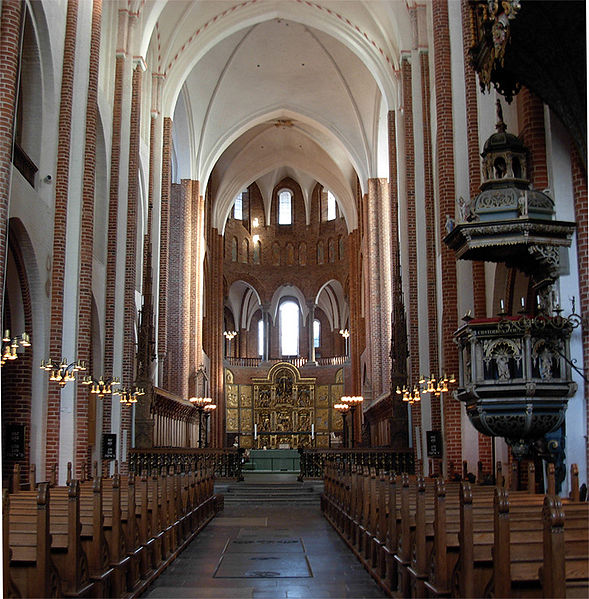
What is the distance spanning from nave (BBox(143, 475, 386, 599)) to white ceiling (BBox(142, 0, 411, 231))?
618 inches

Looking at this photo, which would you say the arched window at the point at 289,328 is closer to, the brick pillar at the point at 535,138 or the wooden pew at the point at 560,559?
the brick pillar at the point at 535,138

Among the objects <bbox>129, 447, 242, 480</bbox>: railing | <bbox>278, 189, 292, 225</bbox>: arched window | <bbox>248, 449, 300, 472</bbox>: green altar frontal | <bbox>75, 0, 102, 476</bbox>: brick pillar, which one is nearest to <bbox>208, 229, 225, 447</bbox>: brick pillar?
<bbox>278, 189, 292, 225</bbox>: arched window

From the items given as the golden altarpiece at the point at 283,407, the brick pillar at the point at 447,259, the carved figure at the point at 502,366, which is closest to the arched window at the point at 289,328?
the golden altarpiece at the point at 283,407

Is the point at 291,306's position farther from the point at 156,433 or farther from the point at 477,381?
the point at 477,381

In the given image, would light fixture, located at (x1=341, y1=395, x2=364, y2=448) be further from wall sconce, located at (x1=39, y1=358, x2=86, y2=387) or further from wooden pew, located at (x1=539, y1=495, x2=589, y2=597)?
wooden pew, located at (x1=539, y1=495, x2=589, y2=597)

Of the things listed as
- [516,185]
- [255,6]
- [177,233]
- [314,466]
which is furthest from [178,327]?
[516,185]

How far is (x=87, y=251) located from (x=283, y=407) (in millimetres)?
26466

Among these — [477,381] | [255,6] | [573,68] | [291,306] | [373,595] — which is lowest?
[373,595]

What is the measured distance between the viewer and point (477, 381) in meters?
8.60

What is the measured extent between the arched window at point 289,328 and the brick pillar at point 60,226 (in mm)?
33185

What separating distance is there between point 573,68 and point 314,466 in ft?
56.6

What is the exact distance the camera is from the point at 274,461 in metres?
30.7

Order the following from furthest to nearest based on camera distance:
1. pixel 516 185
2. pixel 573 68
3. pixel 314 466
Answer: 1. pixel 314 466
2. pixel 516 185
3. pixel 573 68

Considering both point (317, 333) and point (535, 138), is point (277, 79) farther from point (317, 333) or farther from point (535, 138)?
point (535, 138)
